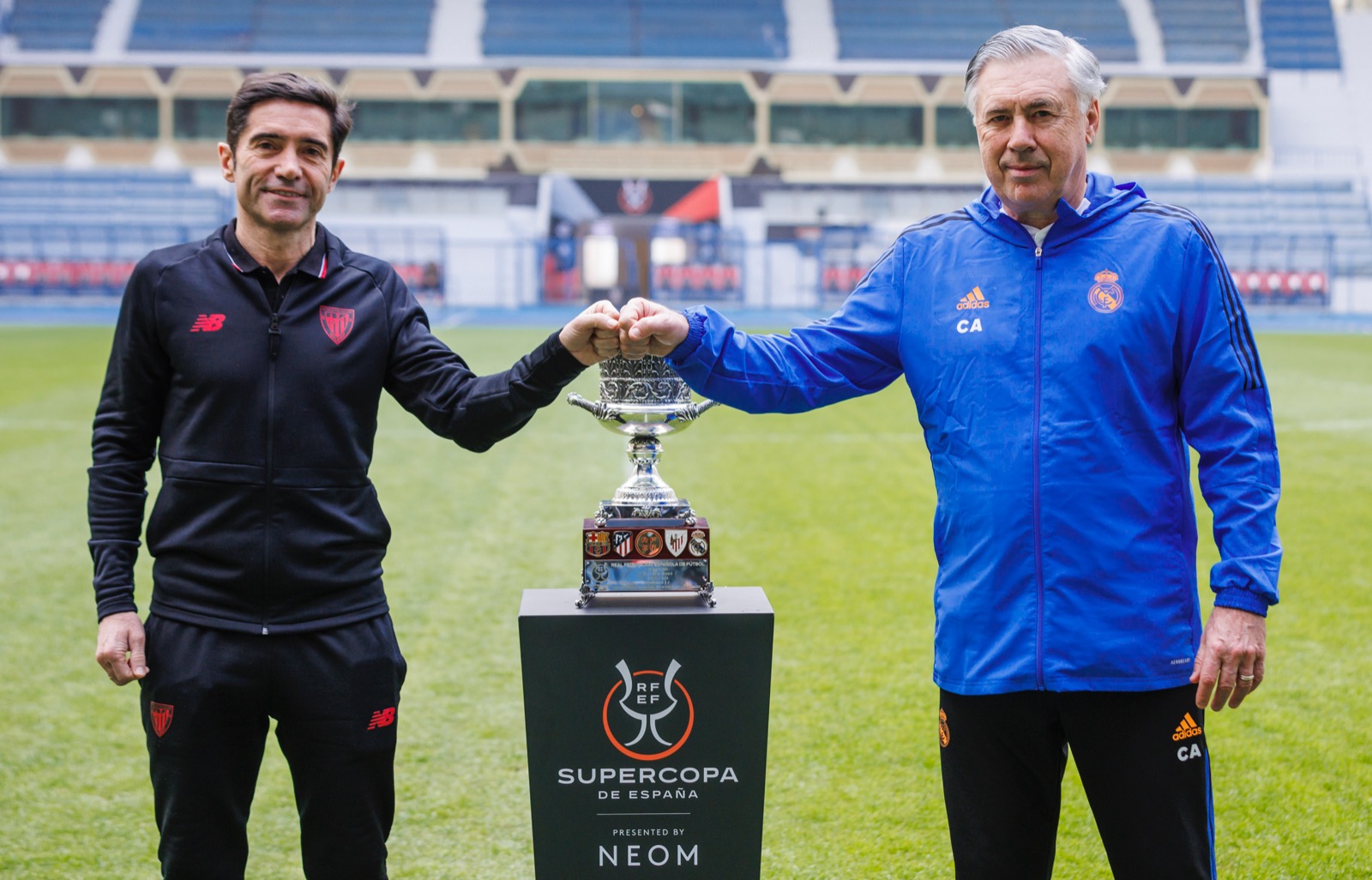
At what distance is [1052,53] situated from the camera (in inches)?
84.7

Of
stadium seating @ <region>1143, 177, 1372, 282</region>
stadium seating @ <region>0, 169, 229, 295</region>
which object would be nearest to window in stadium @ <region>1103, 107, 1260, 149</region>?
stadium seating @ <region>1143, 177, 1372, 282</region>

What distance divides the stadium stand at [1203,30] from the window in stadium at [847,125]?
30.9 ft

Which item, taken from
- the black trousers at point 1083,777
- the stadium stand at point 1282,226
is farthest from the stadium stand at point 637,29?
the black trousers at point 1083,777

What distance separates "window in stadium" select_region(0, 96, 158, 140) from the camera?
125ft

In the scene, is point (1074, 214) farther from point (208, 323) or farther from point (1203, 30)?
point (1203, 30)

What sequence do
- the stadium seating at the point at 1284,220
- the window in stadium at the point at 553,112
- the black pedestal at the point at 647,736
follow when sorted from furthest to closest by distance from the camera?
the window in stadium at the point at 553,112 → the stadium seating at the point at 1284,220 → the black pedestal at the point at 647,736

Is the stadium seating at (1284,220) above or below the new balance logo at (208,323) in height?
above

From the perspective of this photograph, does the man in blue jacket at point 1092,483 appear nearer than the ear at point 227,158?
Yes

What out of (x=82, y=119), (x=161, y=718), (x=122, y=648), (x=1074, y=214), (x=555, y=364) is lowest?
(x=161, y=718)

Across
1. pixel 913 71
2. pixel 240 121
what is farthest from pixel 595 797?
pixel 913 71

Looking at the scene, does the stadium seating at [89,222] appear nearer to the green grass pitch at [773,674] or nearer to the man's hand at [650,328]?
the green grass pitch at [773,674]

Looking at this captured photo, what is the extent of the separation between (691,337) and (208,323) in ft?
2.75

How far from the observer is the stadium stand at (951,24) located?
41000mm

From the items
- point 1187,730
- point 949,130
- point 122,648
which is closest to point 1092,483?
point 1187,730
